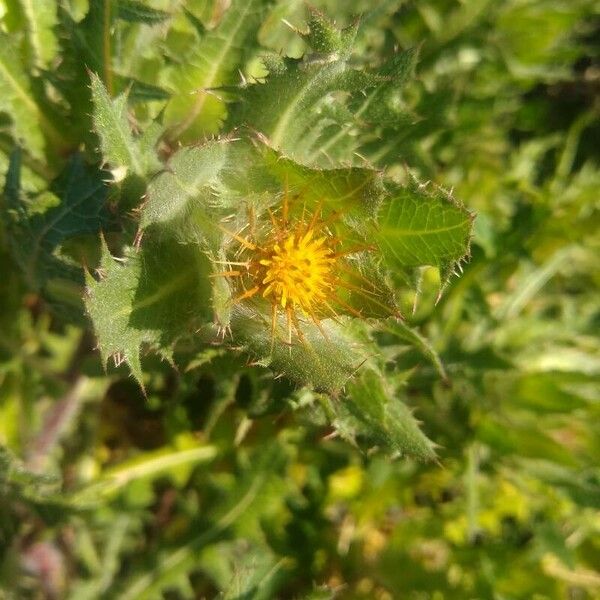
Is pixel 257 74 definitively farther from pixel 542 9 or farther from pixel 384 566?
pixel 384 566

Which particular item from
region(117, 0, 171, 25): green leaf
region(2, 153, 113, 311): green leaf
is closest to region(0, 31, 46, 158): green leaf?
region(2, 153, 113, 311): green leaf

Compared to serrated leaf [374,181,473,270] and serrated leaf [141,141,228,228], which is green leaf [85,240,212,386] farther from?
serrated leaf [374,181,473,270]

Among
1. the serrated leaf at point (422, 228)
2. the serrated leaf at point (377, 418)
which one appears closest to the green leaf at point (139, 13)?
the serrated leaf at point (422, 228)

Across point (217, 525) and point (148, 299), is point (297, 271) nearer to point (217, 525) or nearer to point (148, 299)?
point (148, 299)

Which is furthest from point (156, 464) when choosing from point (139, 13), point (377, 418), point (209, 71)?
point (139, 13)

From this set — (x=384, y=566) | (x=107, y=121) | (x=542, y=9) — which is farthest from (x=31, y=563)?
(x=542, y=9)
